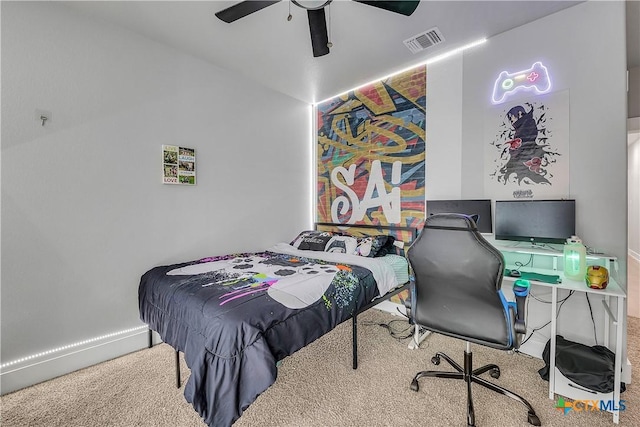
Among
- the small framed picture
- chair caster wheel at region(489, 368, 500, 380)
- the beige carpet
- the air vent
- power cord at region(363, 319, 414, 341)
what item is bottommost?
power cord at region(363, 319, 414, 341)

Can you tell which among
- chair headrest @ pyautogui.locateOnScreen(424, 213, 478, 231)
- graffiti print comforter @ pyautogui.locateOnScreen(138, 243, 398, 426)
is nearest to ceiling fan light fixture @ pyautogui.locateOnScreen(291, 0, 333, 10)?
chair headrest @ pyautogui.locateOnScreen(424, 213, 478, 231)

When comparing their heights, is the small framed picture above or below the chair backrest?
above

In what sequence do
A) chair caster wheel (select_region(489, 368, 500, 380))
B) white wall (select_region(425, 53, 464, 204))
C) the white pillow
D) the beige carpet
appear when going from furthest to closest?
the white pillow, white wall (select_region(425, 53, 464, 204)), chair caster wheel (select_region(489, 368, 500, 380)), the beige carpet

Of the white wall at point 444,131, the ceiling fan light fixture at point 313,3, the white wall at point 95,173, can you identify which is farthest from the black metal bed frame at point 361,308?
the ceiling fan light fixture at point 313,3

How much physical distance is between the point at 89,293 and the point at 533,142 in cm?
410

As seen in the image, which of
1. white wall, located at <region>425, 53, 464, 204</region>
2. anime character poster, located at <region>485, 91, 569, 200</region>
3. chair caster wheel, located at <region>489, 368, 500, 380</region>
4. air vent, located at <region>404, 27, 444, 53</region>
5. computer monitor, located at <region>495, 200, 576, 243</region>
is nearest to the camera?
chair caster wheel, located at <region>489, 368, 500, 380</region>

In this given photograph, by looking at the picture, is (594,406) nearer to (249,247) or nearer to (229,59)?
(249,247)

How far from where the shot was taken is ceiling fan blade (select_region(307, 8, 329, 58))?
2.03 metres

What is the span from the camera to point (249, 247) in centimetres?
359

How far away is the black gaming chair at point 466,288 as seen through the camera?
5.23 feet

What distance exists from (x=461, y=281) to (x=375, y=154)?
2.32m

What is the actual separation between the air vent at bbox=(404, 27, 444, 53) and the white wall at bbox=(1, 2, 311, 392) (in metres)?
2.05

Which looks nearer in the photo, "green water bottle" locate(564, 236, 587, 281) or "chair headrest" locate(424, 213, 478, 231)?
"chair headrest" locate(424, 213, 478, 231)

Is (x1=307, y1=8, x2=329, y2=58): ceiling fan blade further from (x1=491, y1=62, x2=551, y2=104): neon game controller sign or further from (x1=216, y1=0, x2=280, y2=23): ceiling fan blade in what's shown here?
(x1=491, y1=62, x2=551, y2=104): neon game controller sign
